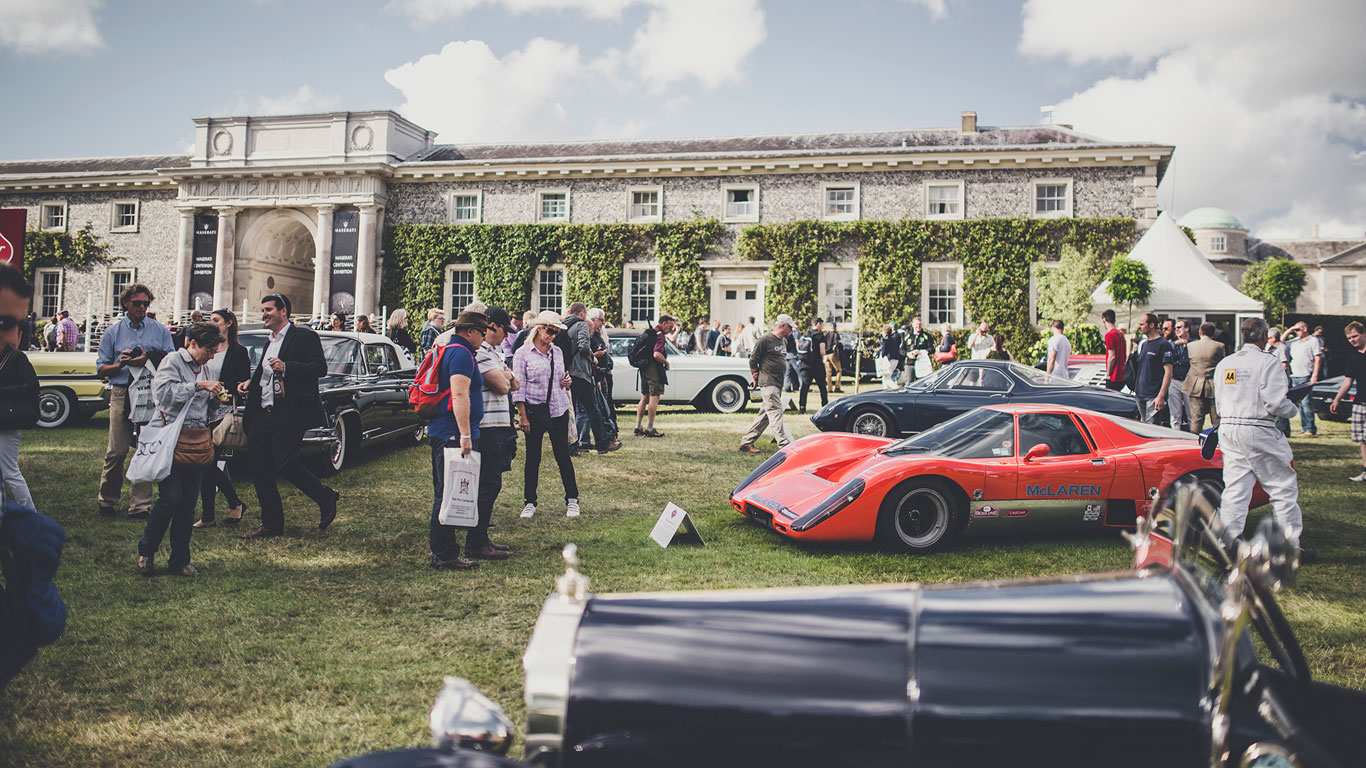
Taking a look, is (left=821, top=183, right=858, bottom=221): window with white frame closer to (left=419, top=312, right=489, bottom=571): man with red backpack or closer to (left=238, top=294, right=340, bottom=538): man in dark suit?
(left=238, top=294, right=340, bottom=538): man in dark suit

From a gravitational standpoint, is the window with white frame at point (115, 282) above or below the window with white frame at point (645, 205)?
below

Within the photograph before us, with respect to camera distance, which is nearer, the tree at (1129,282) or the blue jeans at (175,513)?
the blue jeans at (175,513)

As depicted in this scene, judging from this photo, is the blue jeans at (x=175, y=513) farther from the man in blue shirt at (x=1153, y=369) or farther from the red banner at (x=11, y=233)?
the man in blue shirt at (x=1153, y=369)

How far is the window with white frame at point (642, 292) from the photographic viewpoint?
26.7 m

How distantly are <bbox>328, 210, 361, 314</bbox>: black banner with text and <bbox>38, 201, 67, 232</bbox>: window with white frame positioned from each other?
13131 millimetres

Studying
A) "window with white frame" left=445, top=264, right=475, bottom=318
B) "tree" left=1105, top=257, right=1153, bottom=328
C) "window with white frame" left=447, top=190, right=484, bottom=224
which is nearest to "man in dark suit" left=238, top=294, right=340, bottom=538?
"tree" left=1105, top=257, right=1153, bottom=328

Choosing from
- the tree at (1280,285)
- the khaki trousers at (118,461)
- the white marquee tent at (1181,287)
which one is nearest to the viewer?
the khaki trousers at (118,461)

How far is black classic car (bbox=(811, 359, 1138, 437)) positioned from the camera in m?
10.5

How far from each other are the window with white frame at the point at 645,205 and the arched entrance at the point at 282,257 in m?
11.6

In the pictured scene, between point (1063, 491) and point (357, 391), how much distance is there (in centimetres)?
727

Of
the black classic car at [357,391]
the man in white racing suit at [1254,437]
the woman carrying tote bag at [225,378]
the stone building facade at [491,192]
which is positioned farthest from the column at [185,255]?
the man in white racing suit at [1254,437]

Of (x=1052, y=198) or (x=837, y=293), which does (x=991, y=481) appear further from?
(x=1052, y=198)

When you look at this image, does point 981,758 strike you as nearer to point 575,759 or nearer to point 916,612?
point 916,612

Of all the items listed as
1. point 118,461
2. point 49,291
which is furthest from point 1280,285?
point 49,291
